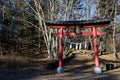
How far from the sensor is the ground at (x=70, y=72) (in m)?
14.1

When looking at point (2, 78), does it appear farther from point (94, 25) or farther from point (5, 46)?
point (5, 46)

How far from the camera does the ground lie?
14070mm

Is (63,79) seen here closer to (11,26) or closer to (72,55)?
(72,55)

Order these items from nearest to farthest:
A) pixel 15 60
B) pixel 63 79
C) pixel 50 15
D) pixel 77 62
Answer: pixel 63 79 → pixel 15 60 → pixel 77 62 → pixel 50 15

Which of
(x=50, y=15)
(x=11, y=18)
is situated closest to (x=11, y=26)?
(x=11, y=18)

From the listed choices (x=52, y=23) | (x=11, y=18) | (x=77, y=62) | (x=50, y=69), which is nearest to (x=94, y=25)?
(x=52, y=23)

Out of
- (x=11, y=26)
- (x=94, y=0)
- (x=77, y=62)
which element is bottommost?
(x=77, y=62)

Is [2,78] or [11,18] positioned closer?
[2,78]

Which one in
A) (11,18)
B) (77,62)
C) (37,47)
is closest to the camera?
(77,62)

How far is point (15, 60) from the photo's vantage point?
20.3m

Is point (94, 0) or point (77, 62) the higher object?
point (94, 0)

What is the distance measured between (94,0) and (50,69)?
33.7 feet

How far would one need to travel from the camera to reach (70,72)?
16.8m

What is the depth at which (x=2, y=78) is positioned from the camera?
45.2 ft
